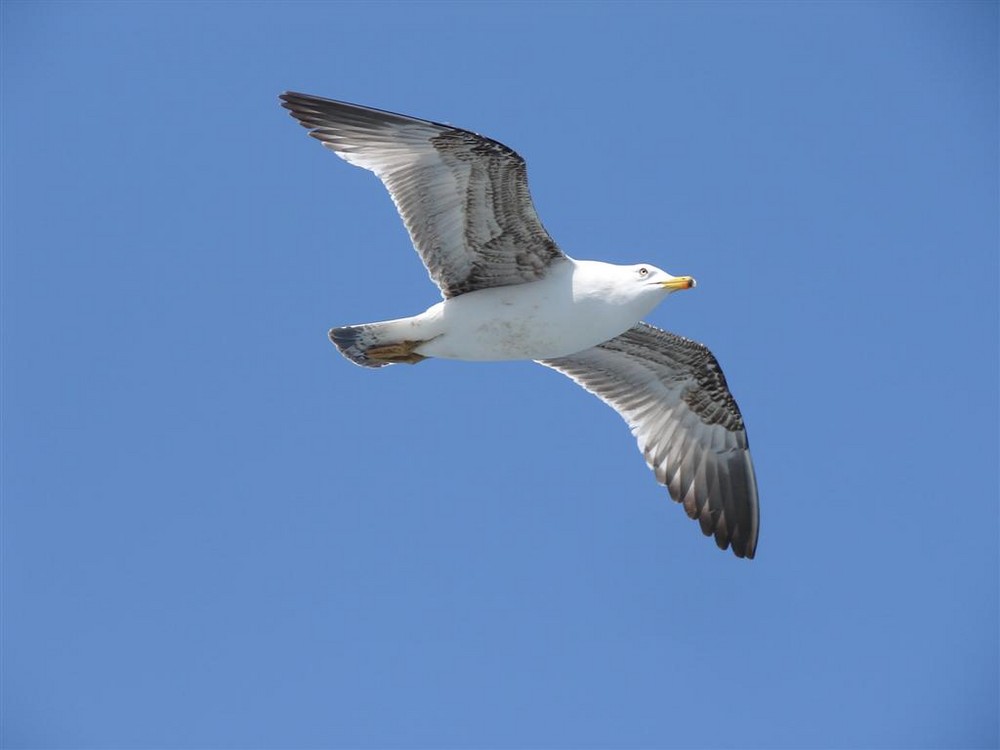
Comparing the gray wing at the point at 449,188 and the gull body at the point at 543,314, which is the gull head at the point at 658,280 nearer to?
the gull body at the point at 543,314

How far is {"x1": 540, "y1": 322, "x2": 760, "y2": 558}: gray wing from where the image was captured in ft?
44.6

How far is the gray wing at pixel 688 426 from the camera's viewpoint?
13.6 meters

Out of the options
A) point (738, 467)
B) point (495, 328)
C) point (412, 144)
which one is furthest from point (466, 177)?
point (738, 467)

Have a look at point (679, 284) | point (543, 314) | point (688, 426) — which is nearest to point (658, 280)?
point (679, 284)

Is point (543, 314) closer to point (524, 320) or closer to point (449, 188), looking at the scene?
point (524, 320)

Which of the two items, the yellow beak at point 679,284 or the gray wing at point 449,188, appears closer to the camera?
the gray wing at point 449,188

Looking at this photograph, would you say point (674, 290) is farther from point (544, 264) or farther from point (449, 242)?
point (449, 242)

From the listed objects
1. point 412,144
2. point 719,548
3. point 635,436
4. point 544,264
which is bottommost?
point 719,548

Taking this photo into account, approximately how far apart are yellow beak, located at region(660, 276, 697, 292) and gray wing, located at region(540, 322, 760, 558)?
2372mm

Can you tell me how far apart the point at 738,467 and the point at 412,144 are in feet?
16.0

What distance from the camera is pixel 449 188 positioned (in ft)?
36.3

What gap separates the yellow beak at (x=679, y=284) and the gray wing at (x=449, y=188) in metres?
0.92

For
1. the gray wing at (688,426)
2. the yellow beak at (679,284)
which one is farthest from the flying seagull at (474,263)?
the gray wing at (688,426)

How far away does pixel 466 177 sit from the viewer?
1096cm
